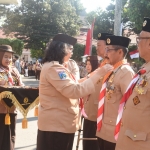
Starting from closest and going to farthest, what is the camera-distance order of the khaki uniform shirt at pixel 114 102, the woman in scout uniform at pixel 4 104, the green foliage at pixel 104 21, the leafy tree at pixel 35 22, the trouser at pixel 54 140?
the khaki uniform shirt at pixel 114 102
the trouser at pixel 54 140
the woman in scout uniform at pixel 4 104
the leafy tree at pixel 35 22
the green foliage at pixel 104 21

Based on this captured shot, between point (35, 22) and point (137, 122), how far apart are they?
32.9 m

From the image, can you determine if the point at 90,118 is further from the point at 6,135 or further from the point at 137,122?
the point at 137,122

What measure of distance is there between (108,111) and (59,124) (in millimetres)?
505

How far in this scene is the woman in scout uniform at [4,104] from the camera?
415cm

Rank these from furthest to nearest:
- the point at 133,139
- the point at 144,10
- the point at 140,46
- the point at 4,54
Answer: the point at 144,10, the point at 4,54, the point at 140,46, the point at 133,139

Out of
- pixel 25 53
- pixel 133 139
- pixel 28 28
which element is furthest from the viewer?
pixel 25 53

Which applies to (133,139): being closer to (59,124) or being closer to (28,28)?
(59,124)

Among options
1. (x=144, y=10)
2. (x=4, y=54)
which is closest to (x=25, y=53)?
(x=144, y=10)

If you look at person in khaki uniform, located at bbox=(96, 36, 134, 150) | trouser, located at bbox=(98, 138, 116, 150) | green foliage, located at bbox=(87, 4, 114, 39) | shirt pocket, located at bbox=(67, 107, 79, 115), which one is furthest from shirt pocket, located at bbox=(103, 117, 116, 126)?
green foliage, located at bbox=(87, 4, 114, 39)

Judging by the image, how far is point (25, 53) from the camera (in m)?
55.3

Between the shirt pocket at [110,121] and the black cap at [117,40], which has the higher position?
the black cap at [117,40]

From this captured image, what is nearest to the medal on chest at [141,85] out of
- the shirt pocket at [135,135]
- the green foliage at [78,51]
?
the shirt pocket at [135,135]

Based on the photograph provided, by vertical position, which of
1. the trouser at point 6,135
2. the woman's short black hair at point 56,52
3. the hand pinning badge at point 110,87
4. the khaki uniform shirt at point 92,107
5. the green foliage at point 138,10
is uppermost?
the green foliage at point 138,10

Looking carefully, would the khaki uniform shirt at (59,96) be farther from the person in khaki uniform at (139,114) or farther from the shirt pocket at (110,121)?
the person in khaki uniform at (139,114)
